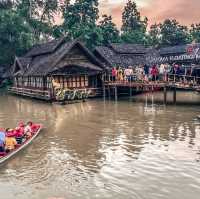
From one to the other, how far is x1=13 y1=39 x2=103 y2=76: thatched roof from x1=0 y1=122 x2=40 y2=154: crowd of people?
16234 millimetres

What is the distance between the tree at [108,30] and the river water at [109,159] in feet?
108

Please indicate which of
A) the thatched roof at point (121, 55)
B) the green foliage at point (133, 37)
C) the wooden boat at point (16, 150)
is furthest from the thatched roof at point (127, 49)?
the wooden boat at point (16, 150)

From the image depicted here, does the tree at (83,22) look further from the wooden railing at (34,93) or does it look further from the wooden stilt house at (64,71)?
the wooden railing at (34,93)

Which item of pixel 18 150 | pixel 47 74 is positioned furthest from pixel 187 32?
pixel 18 150

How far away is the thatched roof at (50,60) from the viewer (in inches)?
1379

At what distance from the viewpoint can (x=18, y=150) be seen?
51.2 ft

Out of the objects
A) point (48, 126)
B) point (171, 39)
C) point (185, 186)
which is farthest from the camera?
point (171, 39)

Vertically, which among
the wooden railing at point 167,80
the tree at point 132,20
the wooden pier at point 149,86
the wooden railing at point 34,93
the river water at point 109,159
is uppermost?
the tree at point 132,20

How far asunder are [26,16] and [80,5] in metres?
10.5

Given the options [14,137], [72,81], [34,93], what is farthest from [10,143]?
[34,93]

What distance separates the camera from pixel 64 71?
117 feet

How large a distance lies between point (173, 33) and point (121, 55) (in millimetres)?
30530

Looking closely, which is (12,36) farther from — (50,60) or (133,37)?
(133,37)

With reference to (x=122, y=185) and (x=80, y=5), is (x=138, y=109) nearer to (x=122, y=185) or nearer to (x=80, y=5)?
(x=122, y=185)
